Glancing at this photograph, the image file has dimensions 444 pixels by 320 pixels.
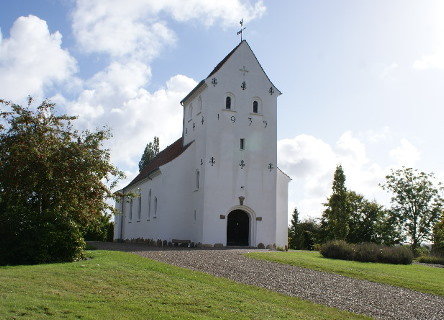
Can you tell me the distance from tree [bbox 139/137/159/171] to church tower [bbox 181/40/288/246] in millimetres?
28626

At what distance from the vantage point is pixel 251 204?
32.5 m

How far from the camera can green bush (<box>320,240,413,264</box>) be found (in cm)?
2534

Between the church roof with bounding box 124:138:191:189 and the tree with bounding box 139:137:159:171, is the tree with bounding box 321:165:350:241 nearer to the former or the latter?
the church roof with bounding box 124:138:191:189

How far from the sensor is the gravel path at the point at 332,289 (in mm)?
11930

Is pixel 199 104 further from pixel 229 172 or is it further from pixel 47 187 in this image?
pixel 47 187

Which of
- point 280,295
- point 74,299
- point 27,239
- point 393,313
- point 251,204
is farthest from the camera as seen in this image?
point 251,204

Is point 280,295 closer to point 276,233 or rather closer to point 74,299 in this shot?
point 74,299

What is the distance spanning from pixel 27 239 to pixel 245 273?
325 inches

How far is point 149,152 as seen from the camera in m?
62.7

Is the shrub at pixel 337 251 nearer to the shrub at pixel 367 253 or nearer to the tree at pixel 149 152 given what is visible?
the shrub at pixel 367 253

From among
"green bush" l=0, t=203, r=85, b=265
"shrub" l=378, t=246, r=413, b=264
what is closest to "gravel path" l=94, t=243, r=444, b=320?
"green bush" l=0, t=203, r=85, b=265

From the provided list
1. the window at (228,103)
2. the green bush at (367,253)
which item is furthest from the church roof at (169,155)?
the green bush at (367,253)

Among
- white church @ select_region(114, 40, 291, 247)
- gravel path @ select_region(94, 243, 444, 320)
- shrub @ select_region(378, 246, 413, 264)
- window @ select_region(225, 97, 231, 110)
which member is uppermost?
window @ select_region(225, 97, 231, 110)

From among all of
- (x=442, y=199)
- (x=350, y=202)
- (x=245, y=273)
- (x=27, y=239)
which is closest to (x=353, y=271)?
(x=245, y=273)
